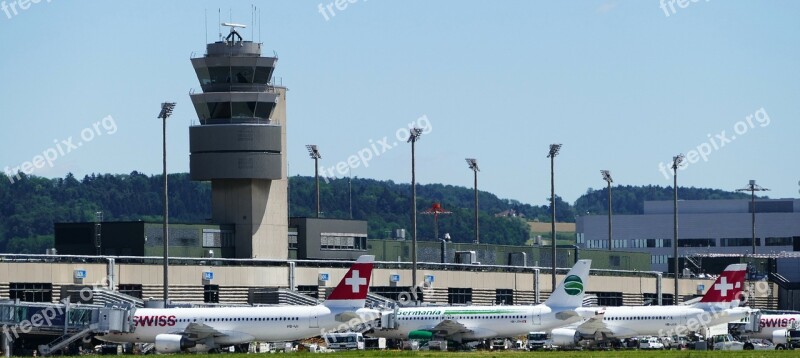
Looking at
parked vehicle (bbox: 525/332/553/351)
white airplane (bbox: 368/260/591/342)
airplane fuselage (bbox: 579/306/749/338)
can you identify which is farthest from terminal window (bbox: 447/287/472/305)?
white airplane (bbox: 368/260/591/342)

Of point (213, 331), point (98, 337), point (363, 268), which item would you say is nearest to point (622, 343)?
point (363, 268)

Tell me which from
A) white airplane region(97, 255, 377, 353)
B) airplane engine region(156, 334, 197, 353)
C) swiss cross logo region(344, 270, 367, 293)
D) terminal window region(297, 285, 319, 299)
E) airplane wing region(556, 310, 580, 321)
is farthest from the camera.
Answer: terminal window region(297, 285, 319, 299)

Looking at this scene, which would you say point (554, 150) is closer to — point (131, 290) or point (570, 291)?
point (570, 291)

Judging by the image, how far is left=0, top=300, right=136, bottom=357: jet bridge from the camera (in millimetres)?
84562

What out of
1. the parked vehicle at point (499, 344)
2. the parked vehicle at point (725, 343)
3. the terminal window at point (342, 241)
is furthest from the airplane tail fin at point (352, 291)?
the terminal window at point (342, 241)

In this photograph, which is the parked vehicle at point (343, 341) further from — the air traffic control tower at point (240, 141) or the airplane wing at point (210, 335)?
the air traffic control tower at point (240, 141)

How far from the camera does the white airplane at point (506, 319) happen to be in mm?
98062

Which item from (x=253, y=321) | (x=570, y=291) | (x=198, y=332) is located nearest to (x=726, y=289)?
(x=570, y=291)

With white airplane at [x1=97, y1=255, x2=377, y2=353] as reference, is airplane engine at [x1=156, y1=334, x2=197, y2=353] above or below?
below

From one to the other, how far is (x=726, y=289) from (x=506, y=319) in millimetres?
17102

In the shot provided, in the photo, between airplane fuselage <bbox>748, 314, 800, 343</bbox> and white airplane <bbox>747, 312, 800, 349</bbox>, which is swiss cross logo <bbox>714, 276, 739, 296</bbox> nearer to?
white airplane <bbox>747, 312, 800, 349</bbox>

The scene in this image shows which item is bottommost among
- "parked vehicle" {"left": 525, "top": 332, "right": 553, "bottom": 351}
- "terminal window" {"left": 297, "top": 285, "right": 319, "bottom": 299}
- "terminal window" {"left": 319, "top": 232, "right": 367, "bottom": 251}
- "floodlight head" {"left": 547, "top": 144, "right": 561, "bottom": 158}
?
"parked vehicle" {"left": 525, "top": 332, "right": 553, "bottom": 351}

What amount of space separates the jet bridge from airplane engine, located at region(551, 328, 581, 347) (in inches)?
1091

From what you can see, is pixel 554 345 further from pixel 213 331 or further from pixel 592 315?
pixel 213 331
